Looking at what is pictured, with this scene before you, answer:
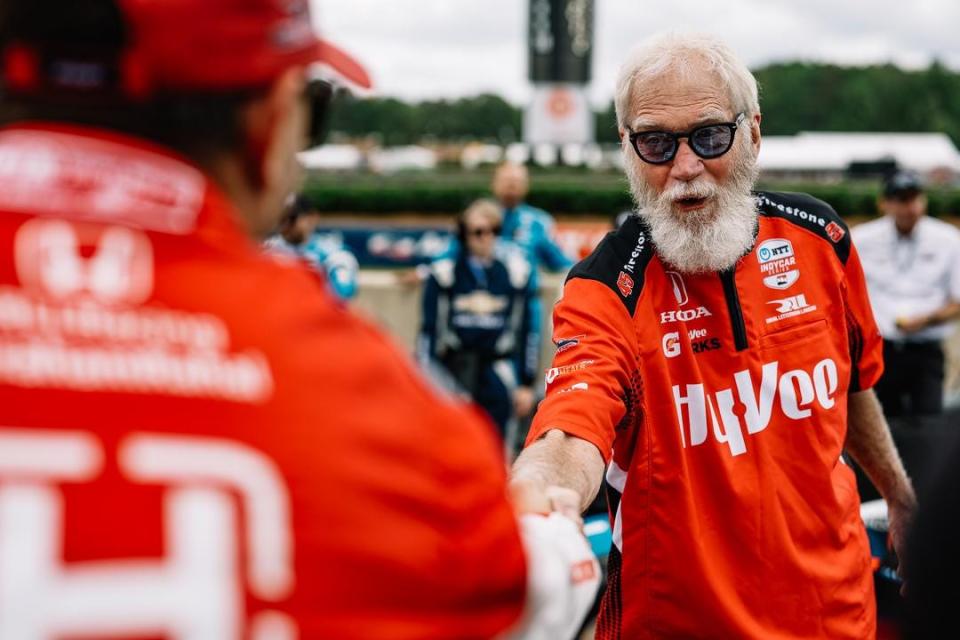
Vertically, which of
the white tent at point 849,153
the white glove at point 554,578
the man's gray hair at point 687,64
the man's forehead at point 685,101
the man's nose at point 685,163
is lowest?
the white tent at point 849,153

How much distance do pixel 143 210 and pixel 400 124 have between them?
432ft

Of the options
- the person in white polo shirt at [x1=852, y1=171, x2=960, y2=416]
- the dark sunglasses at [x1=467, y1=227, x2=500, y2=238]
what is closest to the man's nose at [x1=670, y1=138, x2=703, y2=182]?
the dark sunglasses at [x1=467, y1=227, x2=500, y2=238]

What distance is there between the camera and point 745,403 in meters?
2.56

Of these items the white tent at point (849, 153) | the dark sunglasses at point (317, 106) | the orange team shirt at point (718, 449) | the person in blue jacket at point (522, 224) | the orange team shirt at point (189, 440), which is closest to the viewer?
the orange team shirt at point (189, 440)

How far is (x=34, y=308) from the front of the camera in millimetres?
1050

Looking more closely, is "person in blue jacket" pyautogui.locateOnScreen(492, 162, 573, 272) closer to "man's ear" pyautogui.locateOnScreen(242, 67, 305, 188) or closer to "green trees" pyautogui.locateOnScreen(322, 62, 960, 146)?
"man's ear" pyautogui.locateOnScreen(242, 67, 305, 188)

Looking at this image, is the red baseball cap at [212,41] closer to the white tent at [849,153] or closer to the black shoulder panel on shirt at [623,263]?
the black shoulder panel on shirt at [623,263]

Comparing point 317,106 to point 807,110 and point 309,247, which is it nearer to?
point 309,247

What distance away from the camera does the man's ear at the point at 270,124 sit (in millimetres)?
1182

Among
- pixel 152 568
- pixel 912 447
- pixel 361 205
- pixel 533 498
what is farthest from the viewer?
pixel 361 205

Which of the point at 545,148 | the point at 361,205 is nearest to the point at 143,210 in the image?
the point at 361,205

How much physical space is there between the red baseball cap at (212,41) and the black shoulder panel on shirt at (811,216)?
185cm

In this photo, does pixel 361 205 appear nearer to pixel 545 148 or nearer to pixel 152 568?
pixel 545 148

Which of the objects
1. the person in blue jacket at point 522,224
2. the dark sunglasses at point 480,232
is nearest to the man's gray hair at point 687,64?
the dark sunglasses at point 480,232
